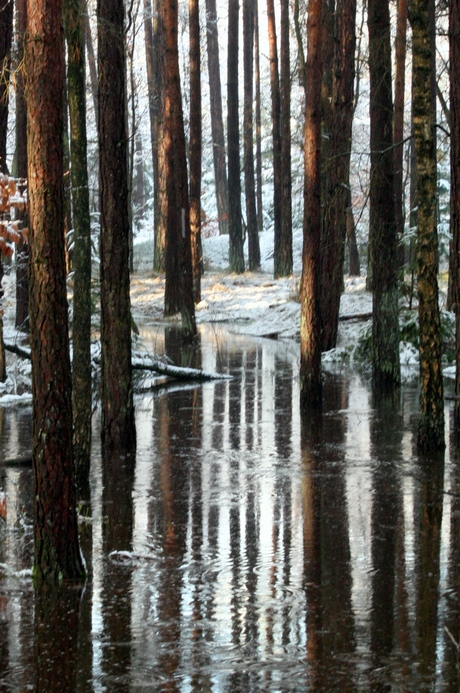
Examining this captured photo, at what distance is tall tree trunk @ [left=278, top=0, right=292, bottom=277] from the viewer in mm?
29719

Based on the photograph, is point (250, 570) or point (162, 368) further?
point (162, 368)

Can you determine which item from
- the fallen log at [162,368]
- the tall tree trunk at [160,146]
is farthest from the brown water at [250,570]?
the tall tree trunk at [160,146]

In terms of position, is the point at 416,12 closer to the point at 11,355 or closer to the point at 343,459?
the point at 343,459

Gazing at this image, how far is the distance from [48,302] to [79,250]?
10.5 ft

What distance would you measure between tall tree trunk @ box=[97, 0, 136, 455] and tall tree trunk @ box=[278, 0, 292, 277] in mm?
20606

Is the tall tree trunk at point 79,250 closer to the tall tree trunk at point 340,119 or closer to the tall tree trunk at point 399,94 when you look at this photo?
the tall tree trunk at point 340,119

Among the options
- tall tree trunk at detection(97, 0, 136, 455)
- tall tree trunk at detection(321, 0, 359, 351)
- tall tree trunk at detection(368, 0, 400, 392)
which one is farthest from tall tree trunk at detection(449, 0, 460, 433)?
tall tree trunk at detection(321, 0, 359, 351)

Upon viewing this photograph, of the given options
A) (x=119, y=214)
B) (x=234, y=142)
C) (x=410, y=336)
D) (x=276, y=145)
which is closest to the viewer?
(x=119, y=214)

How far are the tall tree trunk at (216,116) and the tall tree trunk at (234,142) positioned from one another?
10.0m

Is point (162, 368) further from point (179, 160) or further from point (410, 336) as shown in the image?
point (179, 160)

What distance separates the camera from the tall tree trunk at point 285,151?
1170 inches

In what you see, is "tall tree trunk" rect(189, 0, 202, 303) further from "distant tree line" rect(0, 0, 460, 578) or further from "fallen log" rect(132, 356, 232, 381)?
"fallen log" rect(132, 356, 232, 381)

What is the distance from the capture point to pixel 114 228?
938 cm


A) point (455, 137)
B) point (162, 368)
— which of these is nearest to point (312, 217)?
point (455, 137)
